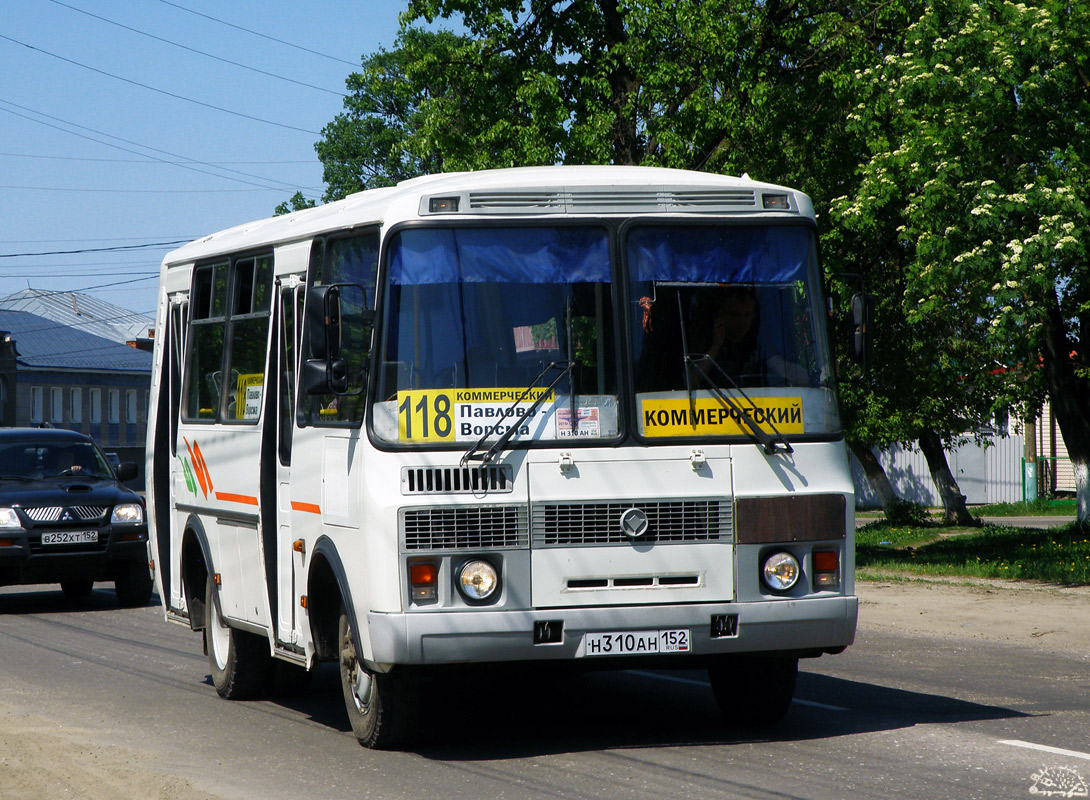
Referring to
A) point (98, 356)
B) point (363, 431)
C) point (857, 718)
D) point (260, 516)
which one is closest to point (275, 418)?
point (260, 516)

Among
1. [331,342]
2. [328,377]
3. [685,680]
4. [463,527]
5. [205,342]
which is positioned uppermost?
[205,342]

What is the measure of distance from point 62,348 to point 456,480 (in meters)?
78.1

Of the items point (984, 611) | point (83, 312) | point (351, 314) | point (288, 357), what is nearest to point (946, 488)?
point (984, 611)

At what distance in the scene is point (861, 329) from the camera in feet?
28.3

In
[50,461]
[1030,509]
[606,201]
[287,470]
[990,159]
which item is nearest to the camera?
[606,201]

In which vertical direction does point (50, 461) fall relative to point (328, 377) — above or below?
below

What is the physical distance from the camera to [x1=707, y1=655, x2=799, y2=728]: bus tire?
8.73 m

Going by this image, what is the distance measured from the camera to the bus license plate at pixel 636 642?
774cm

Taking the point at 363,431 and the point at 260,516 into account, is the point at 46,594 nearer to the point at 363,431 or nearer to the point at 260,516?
the point at 260,516

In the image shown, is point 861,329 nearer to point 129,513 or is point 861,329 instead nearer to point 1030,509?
point 129,513

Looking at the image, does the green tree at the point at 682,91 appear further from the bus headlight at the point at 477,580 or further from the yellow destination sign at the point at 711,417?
the bus headlight at the point at 477,580

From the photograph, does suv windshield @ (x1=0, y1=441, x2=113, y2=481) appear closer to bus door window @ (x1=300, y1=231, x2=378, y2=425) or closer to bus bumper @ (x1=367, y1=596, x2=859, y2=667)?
bus door window @ (x1=300, y1=231, x2=378, y2=425)

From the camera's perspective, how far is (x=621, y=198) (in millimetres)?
8211

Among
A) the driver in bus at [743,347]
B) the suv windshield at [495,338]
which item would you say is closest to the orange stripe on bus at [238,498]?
the suv windshield at [495,338]
